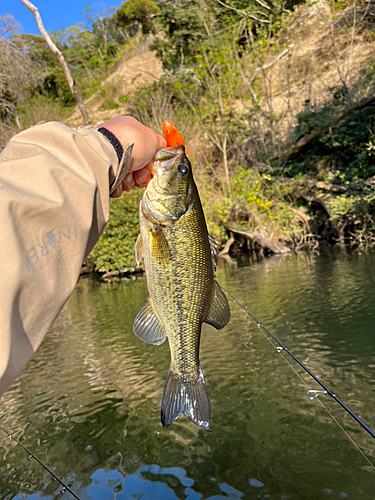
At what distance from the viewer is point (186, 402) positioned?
2.32 metres

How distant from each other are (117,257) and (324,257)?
701 centimetres

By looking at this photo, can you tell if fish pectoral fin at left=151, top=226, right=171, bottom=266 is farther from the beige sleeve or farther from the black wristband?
the beige sleeve

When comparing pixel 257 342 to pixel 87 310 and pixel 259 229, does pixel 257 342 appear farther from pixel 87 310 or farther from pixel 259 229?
pixel 259 229

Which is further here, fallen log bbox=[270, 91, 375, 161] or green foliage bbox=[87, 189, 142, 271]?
green foliage bbox=[87, 189, 142, 271]

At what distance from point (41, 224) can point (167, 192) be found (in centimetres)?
102

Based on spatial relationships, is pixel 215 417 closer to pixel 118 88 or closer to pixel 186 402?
pixel 186 402

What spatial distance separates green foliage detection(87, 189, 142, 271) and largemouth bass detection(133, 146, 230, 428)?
44.4 feet

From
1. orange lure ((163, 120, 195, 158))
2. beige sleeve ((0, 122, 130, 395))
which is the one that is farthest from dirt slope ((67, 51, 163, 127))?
beige sleeve ((0, 122, 130, 395))

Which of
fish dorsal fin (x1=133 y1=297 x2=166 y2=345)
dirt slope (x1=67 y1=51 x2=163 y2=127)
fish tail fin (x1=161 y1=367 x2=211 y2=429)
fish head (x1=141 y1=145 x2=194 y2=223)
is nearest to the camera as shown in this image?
fish head (x1=141 y1=145 x2=194 y2=223)

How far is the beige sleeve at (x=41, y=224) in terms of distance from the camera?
1094mm

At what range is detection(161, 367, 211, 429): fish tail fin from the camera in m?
2.28

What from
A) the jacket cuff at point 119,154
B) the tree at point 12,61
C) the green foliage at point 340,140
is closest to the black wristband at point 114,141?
the jacket cuff at point 119,154

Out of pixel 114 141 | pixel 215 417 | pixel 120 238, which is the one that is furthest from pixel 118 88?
pixel 114 141

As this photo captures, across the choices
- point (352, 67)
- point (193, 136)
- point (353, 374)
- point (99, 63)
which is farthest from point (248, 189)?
point (99, 63)
